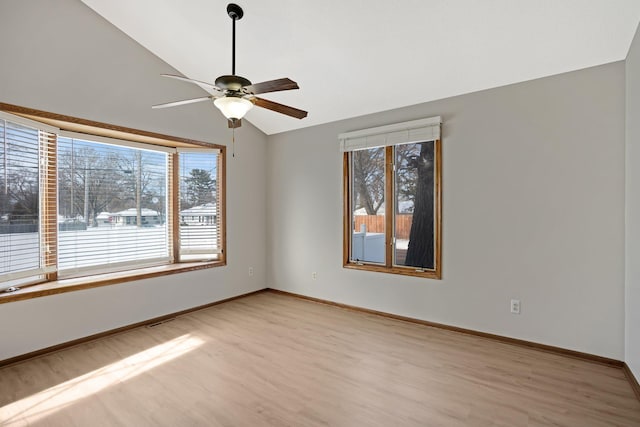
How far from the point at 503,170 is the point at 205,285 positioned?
3909 millimetres

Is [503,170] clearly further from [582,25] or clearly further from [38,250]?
[38,250]

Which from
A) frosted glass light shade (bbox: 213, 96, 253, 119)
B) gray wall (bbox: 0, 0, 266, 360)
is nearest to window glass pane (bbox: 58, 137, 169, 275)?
gray wall (bbox: 0, 0, 266, 360)

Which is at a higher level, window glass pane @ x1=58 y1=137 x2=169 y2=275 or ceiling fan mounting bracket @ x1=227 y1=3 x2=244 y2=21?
ceiling fan mounting bracket @ x1=227 y1=3 x2=244 y2=21

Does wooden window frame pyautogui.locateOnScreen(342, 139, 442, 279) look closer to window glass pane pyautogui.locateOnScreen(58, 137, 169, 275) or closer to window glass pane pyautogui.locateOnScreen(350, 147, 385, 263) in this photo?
window glass pane pyautogui.locateOnScreen(350, 147, 385, 263)

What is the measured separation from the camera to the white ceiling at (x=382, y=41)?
2492 mm

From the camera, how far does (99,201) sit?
371cm

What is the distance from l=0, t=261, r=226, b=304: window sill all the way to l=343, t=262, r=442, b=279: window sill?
1978 mm

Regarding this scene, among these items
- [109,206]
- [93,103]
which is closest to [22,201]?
[109,206]

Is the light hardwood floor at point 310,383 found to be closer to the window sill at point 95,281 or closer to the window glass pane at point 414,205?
the window sill at point 95,281

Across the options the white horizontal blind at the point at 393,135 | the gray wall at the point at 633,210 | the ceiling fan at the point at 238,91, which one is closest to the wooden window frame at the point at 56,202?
the ceiling fan at the point at 238,91

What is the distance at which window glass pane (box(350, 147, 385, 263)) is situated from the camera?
164 inches

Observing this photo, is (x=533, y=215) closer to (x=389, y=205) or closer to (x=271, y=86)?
(x=389, y=205)

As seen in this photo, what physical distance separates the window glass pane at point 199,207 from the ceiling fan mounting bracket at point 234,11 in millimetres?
2045

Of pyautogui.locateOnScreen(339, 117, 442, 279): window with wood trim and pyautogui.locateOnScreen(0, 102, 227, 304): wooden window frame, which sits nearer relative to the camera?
pyautogui.locateOnScreen(0, 102, 227, 304): wooden window frame
